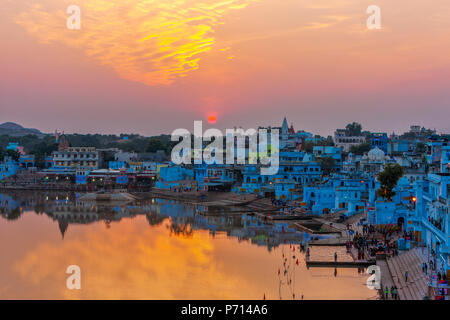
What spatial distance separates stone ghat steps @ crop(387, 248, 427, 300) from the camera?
1590 cm

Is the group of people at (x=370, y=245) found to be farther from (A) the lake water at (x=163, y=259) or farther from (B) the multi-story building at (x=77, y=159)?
(B) the multi-story building at (x=77, y=159)

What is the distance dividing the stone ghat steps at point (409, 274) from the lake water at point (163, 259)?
109 cm

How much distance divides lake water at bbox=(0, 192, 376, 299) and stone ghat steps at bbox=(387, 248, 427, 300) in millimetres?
1090

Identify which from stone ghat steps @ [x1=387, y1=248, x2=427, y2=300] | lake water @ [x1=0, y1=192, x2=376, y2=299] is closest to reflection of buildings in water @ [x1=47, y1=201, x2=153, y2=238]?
lake water @ [x1=0, y1=192, x2=376, y2=299]

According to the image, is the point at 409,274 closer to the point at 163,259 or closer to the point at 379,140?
the point at 163,259

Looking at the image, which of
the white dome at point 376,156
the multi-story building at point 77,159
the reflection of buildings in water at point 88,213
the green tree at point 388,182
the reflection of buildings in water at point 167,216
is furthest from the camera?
the multi-story building at point 77,159

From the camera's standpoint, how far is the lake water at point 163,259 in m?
18.5

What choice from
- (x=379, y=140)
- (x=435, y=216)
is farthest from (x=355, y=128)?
(x=435, y=216)

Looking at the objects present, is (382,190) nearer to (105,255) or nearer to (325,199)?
(325,199)

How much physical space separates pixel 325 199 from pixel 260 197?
1029cm

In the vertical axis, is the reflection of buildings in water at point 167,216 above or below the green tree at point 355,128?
below

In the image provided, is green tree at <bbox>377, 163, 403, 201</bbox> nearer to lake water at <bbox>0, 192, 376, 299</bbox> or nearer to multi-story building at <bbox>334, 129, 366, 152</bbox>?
lake water at <bbox>0, 192, 376, 299</bbox>

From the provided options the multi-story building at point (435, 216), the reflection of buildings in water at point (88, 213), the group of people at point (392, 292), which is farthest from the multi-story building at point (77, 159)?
the group of people at point (392, 292)
